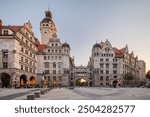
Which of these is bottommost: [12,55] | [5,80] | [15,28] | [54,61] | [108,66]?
[5,80]

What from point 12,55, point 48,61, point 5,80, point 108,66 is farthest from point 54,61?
point 5,80

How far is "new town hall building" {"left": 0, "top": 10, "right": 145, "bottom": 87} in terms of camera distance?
129 feet

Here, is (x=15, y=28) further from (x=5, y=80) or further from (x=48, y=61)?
(x=48, y=61)

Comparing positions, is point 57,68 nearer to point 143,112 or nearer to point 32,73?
point 32,73

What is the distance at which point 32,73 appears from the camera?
169 feet

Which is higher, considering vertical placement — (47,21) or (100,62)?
(47,21)

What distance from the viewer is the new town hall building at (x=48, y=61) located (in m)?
39.3

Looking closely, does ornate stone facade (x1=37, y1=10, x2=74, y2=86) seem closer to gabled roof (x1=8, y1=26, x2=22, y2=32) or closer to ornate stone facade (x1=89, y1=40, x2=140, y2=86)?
ornate stone facade (x1=89, y1=40, x2=140, y2=86)

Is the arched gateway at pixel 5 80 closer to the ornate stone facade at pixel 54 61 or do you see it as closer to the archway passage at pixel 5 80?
the archway passage at pixel 5 80

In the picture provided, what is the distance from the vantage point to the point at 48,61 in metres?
57.4

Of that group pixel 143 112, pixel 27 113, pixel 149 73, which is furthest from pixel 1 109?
pixel 149 73

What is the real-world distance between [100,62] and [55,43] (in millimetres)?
16858

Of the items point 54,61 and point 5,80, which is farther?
point 54,61

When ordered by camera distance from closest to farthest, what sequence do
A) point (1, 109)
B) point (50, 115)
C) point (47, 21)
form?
point (50, 115)
point (1, 109)
point (47, 21)
